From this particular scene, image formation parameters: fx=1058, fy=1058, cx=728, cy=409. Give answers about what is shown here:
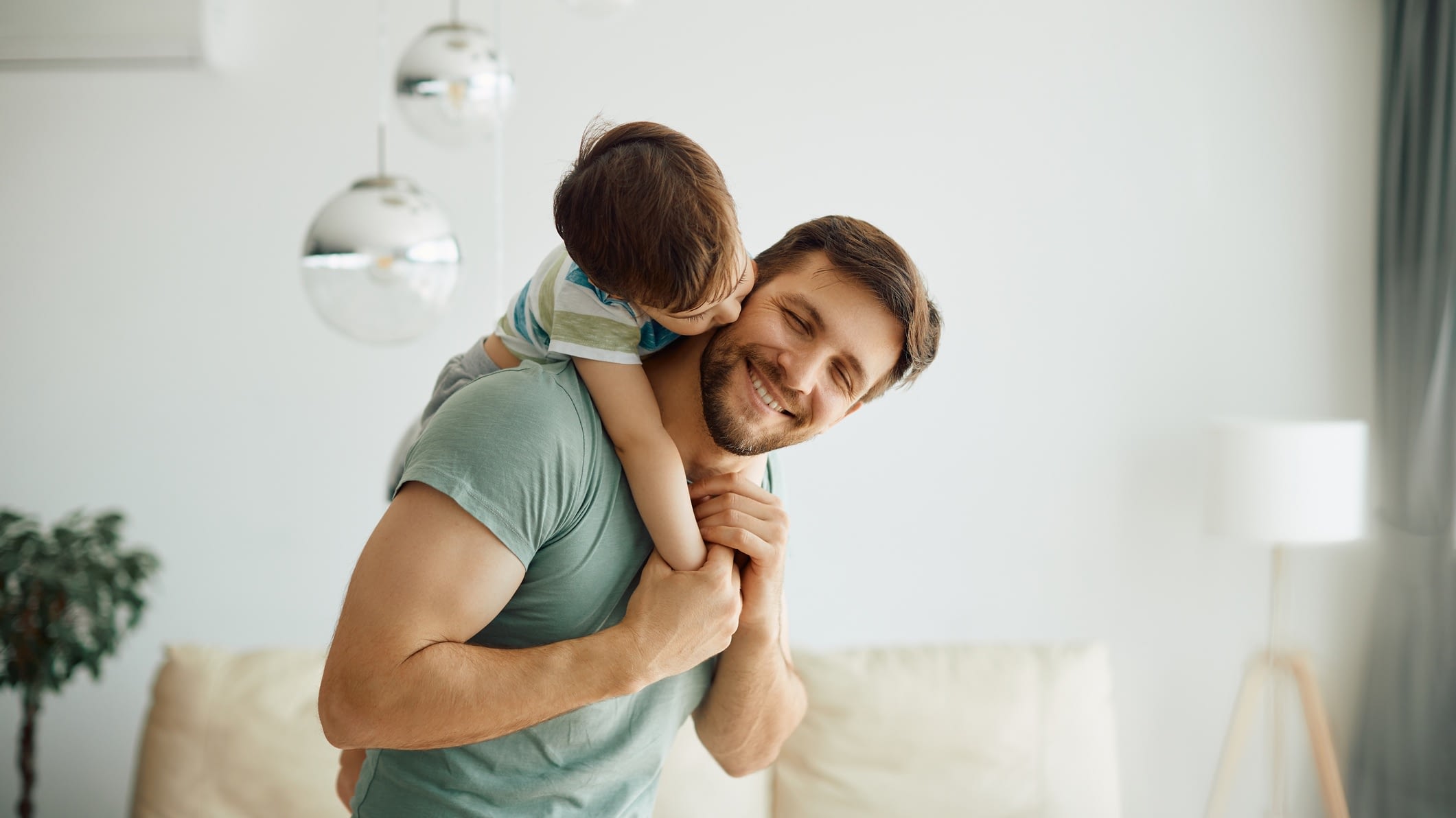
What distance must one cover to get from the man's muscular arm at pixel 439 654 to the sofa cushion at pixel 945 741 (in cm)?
156

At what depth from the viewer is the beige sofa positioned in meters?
2.32

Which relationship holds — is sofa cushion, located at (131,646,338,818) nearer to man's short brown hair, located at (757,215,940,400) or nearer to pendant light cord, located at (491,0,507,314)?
pendant light cord, located at (491,0,507,314)

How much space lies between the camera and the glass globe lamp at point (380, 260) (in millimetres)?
1392

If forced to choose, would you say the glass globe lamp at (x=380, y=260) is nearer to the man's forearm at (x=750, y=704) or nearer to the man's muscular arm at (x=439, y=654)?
the man's muscular arm at (x=439, y=654)

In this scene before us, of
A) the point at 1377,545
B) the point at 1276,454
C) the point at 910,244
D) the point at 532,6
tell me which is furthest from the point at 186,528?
the point at 1377,545

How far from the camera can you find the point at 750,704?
1330mm

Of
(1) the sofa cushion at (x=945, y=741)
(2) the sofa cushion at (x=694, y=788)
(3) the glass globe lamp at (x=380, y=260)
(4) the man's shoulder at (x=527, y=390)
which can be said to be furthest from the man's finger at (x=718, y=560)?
(1) the sofa cushion at (x=945, y=741)

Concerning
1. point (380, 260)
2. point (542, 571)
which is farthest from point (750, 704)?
point (380, 260)

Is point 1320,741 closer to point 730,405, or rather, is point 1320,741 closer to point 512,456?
point 730,405

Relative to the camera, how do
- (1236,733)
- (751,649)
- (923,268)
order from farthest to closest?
(923,268)
(1236,733)
(751,649)

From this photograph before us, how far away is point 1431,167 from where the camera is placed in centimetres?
280

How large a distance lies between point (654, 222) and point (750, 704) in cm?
64

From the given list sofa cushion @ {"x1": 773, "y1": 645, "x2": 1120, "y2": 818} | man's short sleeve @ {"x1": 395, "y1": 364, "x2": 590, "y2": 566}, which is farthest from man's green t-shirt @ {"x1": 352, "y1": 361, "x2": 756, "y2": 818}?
sofa cushion @ {"x1": 773, "y1": 645, "x2": 1120, "y2": 818}

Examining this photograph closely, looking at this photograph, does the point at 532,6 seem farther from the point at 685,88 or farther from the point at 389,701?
the point at 389,701
